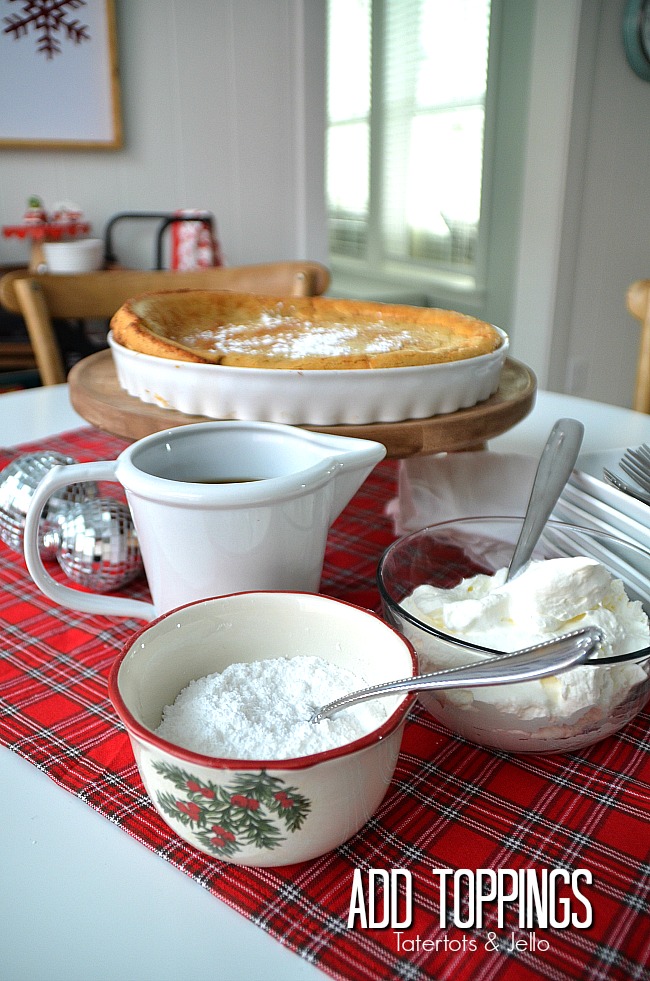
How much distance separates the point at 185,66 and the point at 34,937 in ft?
8.29

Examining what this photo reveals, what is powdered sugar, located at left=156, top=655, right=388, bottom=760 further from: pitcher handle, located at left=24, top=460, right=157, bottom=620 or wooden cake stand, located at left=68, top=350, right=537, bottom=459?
wooden cake stand, located at left=68, top=350, right=537, bottom=459

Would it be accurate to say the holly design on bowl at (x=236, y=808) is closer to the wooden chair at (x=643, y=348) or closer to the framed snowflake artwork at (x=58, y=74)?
the wooden chair at (x=643, y=348)

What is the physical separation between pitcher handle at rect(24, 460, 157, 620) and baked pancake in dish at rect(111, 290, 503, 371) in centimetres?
17

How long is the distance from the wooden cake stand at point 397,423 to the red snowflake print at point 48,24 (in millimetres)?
1836

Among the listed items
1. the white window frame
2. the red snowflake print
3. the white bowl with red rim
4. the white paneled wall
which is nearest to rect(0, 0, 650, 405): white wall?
the white paneled wall

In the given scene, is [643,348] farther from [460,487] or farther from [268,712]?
[268,712]

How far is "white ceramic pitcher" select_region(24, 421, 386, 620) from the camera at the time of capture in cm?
42

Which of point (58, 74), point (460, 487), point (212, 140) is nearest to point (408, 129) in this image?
point (212, 140)

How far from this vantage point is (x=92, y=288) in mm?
1249

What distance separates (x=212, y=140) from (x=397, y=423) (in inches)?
86.9

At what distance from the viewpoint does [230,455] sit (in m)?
0.52

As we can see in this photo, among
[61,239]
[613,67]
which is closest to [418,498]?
[61,239]

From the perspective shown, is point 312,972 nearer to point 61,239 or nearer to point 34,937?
point 34,937

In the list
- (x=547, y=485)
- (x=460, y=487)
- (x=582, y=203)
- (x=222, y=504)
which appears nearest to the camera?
(x=222, y=504)
